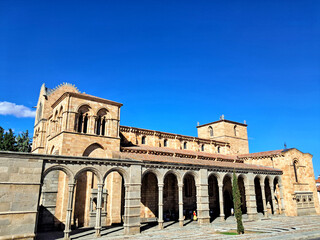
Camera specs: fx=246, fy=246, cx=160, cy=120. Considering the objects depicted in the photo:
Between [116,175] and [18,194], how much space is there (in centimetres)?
941

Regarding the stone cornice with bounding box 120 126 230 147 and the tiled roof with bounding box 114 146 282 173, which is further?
the stone cornice with bounding box 120 126 230 147

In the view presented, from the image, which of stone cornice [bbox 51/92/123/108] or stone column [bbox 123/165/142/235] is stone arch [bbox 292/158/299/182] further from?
stone cornice [bbox 51/92/123/108]

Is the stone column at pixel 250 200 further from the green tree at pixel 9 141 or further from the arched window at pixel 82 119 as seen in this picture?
the green tree at pixel 9 141

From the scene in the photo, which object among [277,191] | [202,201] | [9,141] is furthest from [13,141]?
[277,191]

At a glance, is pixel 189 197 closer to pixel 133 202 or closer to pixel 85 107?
pixel 133 202

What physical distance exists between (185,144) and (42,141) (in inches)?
731

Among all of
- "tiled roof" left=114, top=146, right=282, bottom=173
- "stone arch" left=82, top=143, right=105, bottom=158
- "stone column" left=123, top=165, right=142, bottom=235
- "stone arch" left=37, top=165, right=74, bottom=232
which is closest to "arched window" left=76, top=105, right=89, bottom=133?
"stone arch" left=82, top=143, right=105, bottom=158

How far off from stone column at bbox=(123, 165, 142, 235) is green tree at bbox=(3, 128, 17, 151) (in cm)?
2715

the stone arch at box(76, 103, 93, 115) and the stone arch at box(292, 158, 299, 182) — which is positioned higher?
the stone arch at box(76, 103, 93, 115)

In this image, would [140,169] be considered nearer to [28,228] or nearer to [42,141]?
[28,228]

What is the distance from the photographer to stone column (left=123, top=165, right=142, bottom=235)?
59.6 feet

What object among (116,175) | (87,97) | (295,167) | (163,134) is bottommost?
(116,175)

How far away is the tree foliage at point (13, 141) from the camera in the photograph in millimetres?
37094

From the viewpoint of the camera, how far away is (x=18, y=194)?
15.2 metres
